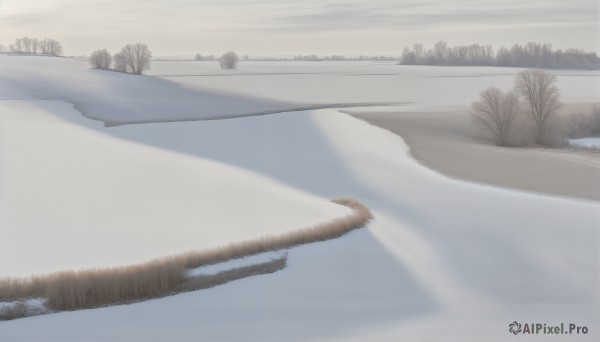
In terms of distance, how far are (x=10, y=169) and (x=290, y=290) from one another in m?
13.9

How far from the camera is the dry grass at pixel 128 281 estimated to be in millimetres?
10398

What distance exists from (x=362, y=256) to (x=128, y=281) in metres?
4.87

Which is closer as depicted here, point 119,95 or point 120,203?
point 120,203

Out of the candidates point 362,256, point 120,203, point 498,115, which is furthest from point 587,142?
point 120,203

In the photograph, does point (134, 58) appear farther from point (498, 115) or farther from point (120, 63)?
point (498, 115)

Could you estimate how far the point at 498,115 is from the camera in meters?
38.9

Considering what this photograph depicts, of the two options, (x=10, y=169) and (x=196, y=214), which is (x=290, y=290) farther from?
(x=10, y=169)

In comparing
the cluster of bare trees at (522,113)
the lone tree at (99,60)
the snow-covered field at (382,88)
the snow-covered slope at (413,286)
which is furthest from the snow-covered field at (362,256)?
the lone tree at (99,60)

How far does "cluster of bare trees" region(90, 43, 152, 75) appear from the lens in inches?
2790

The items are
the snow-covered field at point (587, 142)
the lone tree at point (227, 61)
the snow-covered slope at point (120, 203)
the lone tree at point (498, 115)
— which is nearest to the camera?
the snow-covered slope at point (120, 203)

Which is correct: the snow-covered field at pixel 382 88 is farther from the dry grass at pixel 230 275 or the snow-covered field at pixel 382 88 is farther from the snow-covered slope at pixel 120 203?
the dry grass at pixel 230 275

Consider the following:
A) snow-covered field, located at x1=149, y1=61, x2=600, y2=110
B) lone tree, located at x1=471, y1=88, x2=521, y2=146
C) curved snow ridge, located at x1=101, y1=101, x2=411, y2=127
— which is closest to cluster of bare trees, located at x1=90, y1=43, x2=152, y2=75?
snow-covered field, located at x1=149, y1=61, x2=600, y2=110

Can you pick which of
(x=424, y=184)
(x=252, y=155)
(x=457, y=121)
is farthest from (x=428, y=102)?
(x=424, y=184)

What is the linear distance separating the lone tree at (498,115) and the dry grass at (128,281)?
94.5 ft
